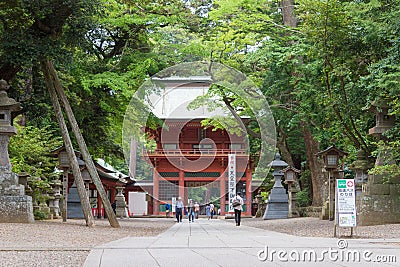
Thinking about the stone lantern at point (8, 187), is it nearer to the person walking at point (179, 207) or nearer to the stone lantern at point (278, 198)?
the person walking at point (179, 207)

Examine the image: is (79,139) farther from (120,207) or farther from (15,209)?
(120,207)

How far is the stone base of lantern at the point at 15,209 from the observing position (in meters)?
14.7

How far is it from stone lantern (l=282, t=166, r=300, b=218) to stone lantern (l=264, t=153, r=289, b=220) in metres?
0.55

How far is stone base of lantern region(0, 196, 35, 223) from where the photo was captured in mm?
14734

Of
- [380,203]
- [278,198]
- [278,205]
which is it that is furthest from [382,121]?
[278,198]

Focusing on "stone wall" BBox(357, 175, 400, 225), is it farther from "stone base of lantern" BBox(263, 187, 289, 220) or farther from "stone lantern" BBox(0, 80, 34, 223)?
"stone base of lantern" BBox(263, 187, 289, 220)

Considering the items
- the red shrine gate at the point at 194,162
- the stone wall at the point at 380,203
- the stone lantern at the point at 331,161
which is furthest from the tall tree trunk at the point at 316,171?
the red shrine gate at the point at 194,162

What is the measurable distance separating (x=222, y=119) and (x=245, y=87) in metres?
3.95

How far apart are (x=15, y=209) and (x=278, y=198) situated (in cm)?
1441

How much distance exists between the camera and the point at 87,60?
21.5m

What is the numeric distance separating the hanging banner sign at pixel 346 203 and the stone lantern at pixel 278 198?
14.9 m

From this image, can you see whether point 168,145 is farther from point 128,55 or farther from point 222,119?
point 128,55

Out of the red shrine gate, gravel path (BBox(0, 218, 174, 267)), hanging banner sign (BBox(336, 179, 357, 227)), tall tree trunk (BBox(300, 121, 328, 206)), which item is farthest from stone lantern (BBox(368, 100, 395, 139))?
the red shrine gate

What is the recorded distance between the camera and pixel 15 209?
14836 millimetres
